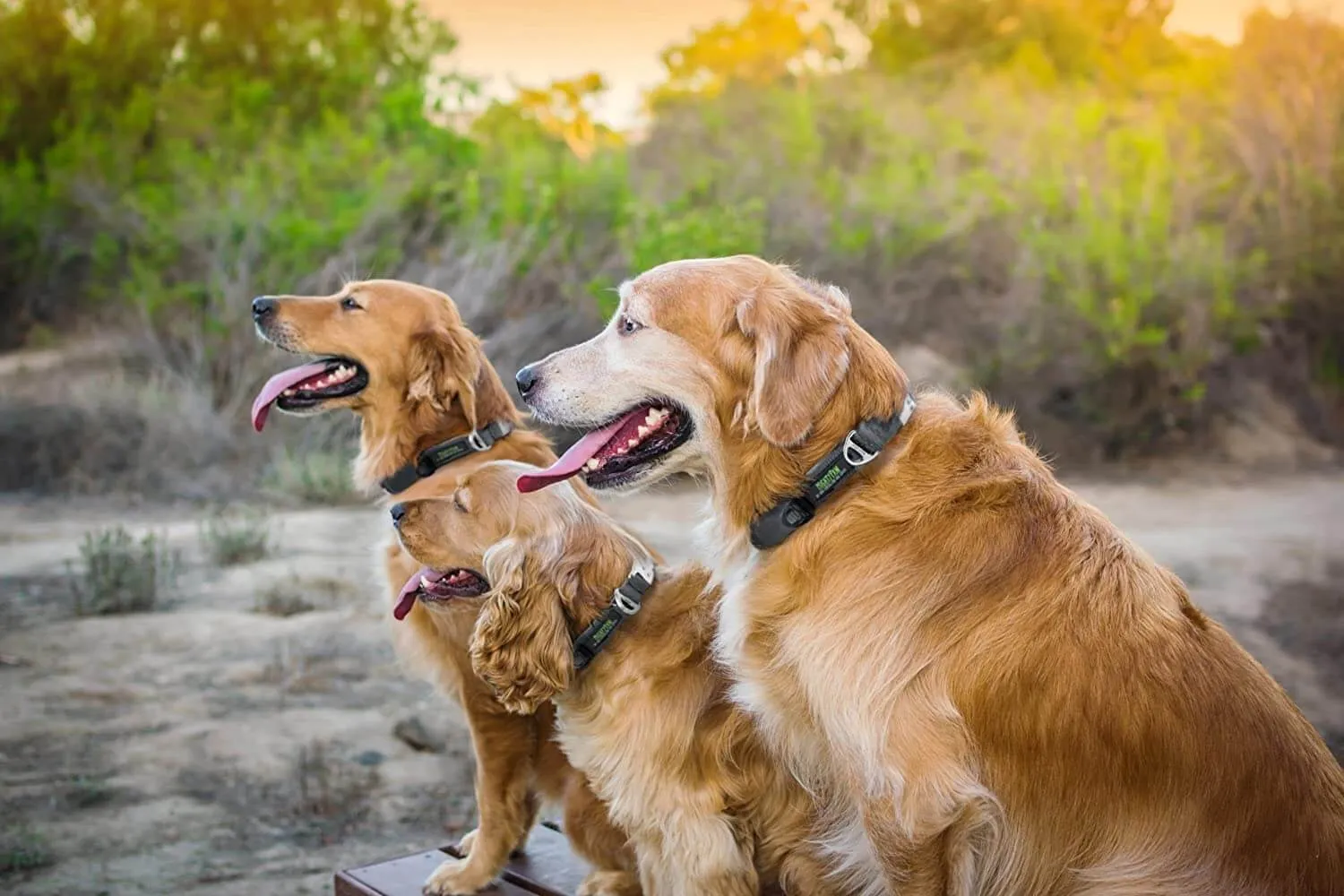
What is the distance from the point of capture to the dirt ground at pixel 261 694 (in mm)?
5562

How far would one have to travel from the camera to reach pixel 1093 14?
42.9 ft

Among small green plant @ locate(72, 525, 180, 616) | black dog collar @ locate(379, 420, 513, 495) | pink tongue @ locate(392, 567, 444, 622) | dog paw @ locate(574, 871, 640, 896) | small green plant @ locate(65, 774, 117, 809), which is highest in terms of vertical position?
black dog collar @ locate(379, 420, 513, 495)

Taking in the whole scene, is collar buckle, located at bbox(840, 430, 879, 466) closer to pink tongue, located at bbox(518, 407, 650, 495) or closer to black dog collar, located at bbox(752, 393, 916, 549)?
black dog collar, located at bbox(752, 393, 916, 549)

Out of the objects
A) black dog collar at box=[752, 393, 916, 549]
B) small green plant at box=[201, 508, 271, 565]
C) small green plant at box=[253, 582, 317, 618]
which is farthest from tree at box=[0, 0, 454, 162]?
black dog collar at box=[752, 393, 916, 549]

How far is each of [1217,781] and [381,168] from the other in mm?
9006

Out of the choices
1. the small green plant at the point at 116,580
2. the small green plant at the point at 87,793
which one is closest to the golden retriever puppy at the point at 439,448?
the small green plant at the point at 87,793

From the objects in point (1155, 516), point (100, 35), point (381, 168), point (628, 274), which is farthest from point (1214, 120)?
point (100, 35)

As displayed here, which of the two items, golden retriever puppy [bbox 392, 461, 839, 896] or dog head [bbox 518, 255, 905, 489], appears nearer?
dog head [bbox 518, 255, 905, 489]

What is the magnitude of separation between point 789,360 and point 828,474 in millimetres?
248

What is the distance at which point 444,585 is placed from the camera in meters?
3.63

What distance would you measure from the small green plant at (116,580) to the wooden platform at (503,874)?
4.47 meters

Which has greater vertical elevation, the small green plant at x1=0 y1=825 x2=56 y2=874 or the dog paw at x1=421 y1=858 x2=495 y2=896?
the dog paw at x1=421 y1=858 x2=495 y2=896

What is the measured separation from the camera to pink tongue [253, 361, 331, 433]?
4.07 metres

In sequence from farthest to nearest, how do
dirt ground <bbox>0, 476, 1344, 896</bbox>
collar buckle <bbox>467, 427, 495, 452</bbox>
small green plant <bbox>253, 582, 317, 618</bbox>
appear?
small green plant <bbox>253, 582, 317, 618</bbox> → dirt ground <bbox>0, 476, 1344, 896</bbox> → collar buckle <bbox>467, 427, 495, 452</bbox>
